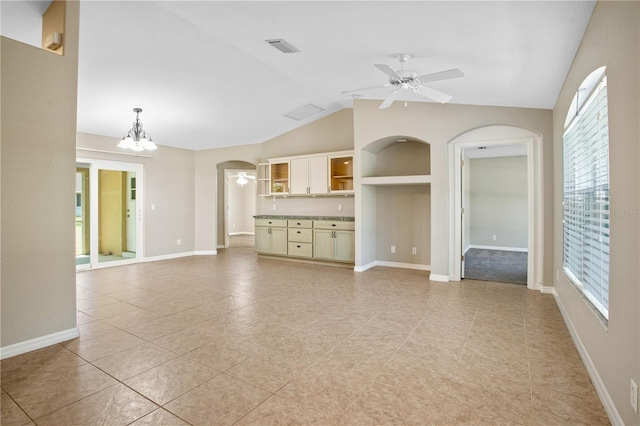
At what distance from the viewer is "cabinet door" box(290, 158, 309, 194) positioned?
697 cm

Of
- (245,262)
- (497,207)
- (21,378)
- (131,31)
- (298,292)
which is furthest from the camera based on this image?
(497,207)

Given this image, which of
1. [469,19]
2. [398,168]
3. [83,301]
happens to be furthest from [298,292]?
[469,19]

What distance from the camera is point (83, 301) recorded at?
421cm

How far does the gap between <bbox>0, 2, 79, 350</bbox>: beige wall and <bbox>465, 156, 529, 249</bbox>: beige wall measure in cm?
810

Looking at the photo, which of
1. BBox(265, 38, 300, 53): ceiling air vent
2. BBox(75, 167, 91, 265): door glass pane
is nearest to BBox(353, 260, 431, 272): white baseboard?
BBox(265, 38, 300, 53): ceiling air vent

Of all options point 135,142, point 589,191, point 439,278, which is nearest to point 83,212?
point 135,142

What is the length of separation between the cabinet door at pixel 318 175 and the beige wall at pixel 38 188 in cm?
435

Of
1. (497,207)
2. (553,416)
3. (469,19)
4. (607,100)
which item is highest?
(469,19)

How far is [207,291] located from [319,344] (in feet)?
7.82

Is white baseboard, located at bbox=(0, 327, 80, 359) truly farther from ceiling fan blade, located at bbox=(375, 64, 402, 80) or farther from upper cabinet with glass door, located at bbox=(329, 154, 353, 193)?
upper cabinet with glass door, located at bbox=(329, 154, 353, 193)

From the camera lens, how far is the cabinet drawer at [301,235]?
6805mm

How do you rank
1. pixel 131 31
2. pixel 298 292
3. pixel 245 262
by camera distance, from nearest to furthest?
pixel 131 31, pixel 298 292, pixel 245 262

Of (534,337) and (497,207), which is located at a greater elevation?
(497,207)

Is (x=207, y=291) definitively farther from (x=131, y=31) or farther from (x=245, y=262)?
(x=131, y=31)
